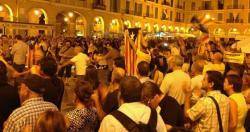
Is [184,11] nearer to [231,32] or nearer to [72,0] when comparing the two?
[231,32]

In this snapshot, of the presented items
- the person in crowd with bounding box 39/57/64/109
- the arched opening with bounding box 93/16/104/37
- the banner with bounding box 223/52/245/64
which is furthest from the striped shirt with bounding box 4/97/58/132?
the arched opening with bounding box 93/16/104/37

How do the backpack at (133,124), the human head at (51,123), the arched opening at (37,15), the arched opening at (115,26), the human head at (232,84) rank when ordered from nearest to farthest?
the human head at (51,123) → the backpack at (133,124) → the human head at (232,84) → the arched opening at (37,15) → the arched opening at (115,26)

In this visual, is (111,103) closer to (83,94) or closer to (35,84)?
(83,94)

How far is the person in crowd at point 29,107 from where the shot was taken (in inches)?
148

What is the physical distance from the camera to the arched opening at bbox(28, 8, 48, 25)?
33931mm

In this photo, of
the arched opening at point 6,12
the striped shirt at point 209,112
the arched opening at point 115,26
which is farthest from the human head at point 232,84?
the arched opening at point 115,26

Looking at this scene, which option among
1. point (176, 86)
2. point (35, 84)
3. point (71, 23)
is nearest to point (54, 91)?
point (35, 84)

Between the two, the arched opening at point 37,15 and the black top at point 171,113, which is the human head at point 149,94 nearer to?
the black top at point 171,113

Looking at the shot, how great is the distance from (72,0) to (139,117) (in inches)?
1396

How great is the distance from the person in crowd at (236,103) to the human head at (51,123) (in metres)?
2.50

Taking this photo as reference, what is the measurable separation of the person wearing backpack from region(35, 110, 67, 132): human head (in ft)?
2.04

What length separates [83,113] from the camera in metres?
4.18

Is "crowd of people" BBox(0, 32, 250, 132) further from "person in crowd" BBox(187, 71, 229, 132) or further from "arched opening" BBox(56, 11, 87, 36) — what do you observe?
"arched opening" BBox(56, 11, 87, 36)

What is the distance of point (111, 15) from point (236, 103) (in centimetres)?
4102
